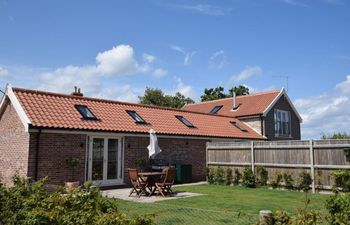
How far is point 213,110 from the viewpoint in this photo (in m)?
32.3

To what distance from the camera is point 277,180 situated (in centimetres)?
1636

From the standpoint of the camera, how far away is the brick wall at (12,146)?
14383mm

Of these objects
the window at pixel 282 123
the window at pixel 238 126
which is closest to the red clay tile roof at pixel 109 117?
the window at pixel 238 126

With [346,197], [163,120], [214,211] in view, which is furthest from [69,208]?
[163,120]

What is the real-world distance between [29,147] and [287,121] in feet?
74.9

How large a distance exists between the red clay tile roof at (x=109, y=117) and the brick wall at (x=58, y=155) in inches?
22.5

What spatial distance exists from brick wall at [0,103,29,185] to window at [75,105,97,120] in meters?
2.99

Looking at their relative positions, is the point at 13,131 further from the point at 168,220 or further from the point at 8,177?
the point at 168,220

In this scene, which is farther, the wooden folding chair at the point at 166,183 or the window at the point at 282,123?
the window at the point at 282,123

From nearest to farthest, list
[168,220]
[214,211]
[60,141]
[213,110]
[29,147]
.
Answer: [168,220] → [214,211] → [29,147] → [60,141] → [213,110]

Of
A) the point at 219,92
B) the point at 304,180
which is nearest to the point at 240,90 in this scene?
the point at 219,92

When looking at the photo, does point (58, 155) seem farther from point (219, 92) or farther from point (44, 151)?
point (219, 92)

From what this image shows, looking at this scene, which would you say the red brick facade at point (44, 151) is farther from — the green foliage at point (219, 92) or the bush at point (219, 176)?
the green foliage at point (219, 92)

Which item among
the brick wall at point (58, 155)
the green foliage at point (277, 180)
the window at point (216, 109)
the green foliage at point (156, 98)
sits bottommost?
the green foliage at point (277, 180)
